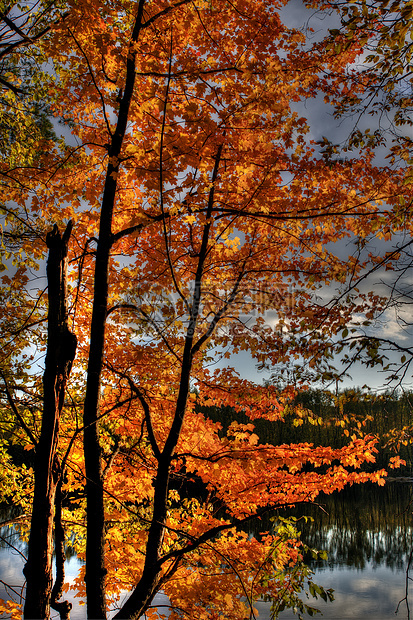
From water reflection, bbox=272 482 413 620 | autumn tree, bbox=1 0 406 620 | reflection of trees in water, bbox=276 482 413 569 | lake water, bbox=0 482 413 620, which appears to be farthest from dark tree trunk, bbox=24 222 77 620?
reflection of trees in water, bbox=276 482 413 569

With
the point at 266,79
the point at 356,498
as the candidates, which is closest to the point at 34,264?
the point at 266,79

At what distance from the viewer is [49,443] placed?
95.8 inches

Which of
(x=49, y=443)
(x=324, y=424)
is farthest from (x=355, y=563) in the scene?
(x=49, y=443)

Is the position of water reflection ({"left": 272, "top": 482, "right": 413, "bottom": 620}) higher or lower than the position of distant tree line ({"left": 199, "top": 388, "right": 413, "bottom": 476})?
lower

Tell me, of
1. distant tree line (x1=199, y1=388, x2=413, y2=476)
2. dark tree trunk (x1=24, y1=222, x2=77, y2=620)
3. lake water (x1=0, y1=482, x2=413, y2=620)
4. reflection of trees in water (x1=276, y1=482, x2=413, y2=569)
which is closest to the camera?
dark tree trunk (x1=24, y1=222, x2=77, y2=620)

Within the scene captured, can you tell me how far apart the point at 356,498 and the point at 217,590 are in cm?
3953

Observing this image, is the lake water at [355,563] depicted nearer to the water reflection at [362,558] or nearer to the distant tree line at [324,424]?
the water reflection at [362,558]

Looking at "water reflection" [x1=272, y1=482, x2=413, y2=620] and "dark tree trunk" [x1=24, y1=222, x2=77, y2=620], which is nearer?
"dark tree trunk" [x1=24, y1=222, x2=77, y2=620]

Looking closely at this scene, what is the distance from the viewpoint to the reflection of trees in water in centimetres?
1967

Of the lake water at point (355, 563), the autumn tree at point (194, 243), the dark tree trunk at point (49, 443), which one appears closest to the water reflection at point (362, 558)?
the lake water at point (355, 563)

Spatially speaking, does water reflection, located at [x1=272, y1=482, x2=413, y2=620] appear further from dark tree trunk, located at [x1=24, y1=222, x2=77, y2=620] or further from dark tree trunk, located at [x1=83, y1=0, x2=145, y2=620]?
dark tree trunk, located at [x1=24, y1=222, x2=77, y2=620]

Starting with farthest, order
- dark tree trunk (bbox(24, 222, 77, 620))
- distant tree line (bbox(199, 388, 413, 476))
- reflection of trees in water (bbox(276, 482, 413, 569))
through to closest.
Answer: reflection of trees in water (bbox(276, 482, 413, 569)), distant tree line (bbox(199, 388, 413, 476)), dark tree trunk (bbox(24, 222, 77, 620))

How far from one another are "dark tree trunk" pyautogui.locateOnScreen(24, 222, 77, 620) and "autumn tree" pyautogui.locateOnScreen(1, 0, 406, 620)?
145 cm

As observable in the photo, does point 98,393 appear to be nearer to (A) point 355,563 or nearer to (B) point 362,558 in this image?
(A) point 355,563
